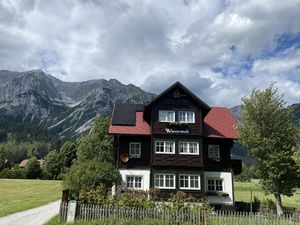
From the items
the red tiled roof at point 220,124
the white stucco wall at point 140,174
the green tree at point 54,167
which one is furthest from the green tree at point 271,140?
the green tree at point 54,167

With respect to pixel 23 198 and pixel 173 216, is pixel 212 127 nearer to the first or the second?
pixel 173 216

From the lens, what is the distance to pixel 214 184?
38156 mm

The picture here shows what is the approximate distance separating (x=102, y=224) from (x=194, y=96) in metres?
20.8

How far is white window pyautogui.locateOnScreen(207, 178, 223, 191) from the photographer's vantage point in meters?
38.0

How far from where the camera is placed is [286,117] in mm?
36156

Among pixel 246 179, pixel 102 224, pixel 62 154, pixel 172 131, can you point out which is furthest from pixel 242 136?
pixel 246 179

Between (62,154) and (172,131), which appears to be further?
(62,154)

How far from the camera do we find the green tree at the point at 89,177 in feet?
101

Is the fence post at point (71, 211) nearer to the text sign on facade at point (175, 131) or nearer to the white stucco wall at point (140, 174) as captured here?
the white stucco wall at point (140, 174)

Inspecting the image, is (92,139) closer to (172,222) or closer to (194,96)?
(194,96)

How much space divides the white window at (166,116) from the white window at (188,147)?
2.99 m

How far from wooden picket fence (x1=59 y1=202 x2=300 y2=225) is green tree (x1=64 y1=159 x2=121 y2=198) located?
6.44m

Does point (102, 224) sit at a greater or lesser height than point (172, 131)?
lesser

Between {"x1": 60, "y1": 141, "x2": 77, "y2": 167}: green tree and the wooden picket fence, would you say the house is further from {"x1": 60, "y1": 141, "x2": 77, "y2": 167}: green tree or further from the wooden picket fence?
{"x1": 60, "y1": 141, "x2": 77, "y2": 167}: green tree
